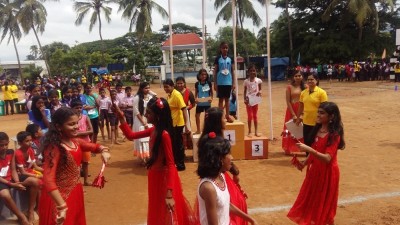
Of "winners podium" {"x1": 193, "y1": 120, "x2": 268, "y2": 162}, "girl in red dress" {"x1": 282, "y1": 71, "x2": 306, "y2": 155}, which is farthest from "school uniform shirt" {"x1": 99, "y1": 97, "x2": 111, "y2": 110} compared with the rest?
"girl in red dress" {"x1": 282, "y1": 71, "x2": 306, "y2": 155}

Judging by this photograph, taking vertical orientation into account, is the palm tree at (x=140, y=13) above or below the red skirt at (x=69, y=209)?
above

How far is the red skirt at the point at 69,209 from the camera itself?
3.59m

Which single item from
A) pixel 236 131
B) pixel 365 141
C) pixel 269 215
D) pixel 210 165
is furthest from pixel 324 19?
pixel 210 165

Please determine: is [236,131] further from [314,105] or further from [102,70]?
[102,70]

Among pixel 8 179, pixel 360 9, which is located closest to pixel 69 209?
pixel 8 179

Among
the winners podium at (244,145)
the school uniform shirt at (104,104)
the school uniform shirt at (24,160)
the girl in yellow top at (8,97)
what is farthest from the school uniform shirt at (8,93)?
the school uniform shirt at (24,160)

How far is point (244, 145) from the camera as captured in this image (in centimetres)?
874

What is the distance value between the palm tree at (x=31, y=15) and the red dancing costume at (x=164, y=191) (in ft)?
121

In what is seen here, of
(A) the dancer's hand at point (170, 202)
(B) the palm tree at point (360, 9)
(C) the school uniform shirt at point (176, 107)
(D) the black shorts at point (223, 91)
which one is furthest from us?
(B) the palm tree at point (360, 9)

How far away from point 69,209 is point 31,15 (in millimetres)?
37911

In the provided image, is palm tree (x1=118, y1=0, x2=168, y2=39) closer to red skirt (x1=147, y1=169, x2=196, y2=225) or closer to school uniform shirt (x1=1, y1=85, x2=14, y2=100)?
school uniform shirt (x1=1, y1=85, x2=14, y2=100)

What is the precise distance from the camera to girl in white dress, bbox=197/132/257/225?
2.83 m

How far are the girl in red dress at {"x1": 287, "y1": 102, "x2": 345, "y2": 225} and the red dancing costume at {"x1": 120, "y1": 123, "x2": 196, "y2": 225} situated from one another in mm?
1382

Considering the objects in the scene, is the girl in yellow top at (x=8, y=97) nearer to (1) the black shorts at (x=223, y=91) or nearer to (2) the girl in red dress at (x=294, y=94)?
(1) the black shorts at (x=223, y=91)
